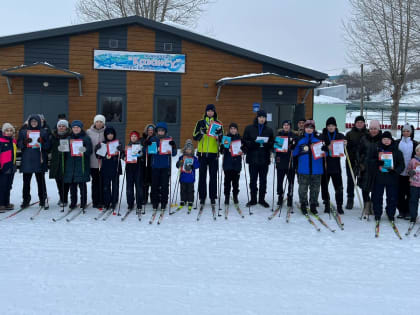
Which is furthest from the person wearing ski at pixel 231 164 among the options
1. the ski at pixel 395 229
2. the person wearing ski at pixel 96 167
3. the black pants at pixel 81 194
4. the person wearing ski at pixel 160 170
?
the ski at pixel 395 229

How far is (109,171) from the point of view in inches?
271

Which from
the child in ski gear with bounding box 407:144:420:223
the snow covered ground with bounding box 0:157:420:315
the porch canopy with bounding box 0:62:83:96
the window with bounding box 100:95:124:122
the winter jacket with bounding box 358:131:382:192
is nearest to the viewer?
the snow covered ground with bounding box 0:157:420:315

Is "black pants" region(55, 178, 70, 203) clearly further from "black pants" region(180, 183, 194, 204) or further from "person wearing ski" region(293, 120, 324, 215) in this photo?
"person wearing ski" region(293, 120, 324, 215)

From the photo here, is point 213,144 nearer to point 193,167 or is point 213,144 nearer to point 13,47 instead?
point 193,167

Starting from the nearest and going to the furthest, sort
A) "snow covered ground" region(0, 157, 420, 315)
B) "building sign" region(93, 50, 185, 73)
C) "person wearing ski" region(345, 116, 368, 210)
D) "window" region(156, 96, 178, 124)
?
"snow covered ground" region(0, 157, 420, 315) → "person wearing ski" region(345, 116, 368, 210) → "building sign" region(93, 50, 185, 73) → "window" region(156, 96, 178, 124)

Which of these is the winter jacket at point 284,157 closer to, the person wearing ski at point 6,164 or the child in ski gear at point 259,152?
the child in ski gear at point 259,152

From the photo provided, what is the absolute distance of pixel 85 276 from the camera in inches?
158

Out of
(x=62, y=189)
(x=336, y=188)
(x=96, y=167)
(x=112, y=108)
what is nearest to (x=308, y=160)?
(x=336, y=188)

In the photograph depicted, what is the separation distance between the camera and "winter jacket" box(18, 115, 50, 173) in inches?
272

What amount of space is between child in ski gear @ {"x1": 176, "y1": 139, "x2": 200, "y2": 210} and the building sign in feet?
25.8

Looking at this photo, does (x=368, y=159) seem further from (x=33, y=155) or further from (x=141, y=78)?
(x=141, y=78)

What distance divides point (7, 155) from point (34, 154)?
433 mm

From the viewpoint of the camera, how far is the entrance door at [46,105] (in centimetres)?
1406

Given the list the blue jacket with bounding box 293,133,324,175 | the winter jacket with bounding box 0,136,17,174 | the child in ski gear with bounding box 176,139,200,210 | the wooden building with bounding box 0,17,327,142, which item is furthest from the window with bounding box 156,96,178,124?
the blue jacket with bounding box 293,133,324,175
